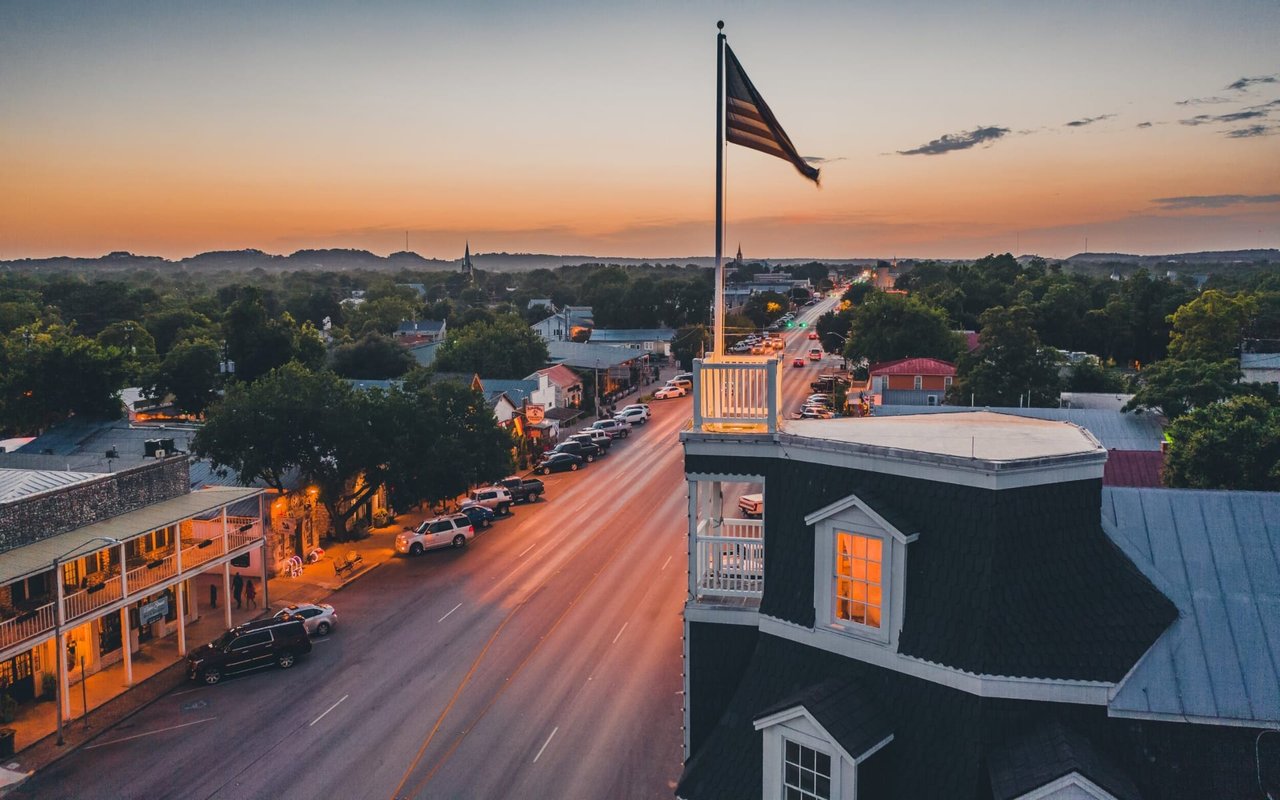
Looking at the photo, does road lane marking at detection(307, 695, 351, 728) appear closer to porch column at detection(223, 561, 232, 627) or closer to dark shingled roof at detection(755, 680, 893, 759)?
porch column at detection(223, 561, 232, 627)

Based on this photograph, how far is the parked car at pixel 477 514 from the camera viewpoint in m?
42.2

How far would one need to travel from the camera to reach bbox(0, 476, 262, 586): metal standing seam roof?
2272 centimetres

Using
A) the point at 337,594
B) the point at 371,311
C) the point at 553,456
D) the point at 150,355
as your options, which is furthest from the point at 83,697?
the point at 371,311

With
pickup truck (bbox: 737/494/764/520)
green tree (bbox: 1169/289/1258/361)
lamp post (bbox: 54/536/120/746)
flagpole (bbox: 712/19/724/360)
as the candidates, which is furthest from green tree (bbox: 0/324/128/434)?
green tree (bbox: 1169/289/1258/361)

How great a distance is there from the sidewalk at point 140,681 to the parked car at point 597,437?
75.1ft

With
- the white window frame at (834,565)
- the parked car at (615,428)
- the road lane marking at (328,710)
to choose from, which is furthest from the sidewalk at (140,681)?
the parked car at (615,428)

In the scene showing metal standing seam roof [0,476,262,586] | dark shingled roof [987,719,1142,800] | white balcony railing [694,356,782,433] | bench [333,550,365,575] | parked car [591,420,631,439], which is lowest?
bench [333,550,365,575]

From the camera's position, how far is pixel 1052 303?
101312 mm

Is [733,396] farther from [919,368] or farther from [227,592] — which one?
[919,368]

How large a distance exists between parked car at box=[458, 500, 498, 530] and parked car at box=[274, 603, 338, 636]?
12171 millimetres

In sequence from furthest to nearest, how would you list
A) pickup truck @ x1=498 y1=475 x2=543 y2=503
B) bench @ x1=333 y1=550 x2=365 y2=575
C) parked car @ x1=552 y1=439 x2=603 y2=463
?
1. parked car @ x1=552 y1=439 x2=603 y2=463
2. pickup truck @ x1=498 y1=475 x2=543 y2=503
3. bench @ x1=333 y1=550 x2=365 y2=575

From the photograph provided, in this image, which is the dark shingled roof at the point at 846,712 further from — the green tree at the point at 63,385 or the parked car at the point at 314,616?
the green tree at the point at 63,385

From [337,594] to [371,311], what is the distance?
395ft

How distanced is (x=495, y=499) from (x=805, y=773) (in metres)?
34.9
